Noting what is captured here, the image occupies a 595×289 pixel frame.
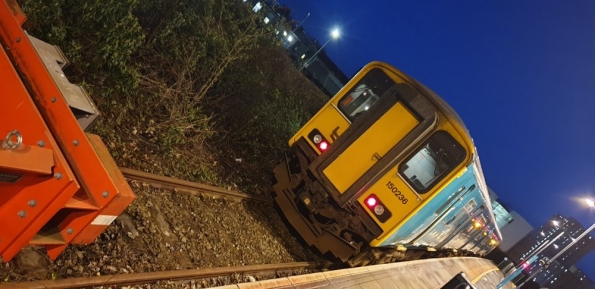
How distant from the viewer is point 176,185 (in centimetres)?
661

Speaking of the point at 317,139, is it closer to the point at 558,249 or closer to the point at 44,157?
the point at 44,157

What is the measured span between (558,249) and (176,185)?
6342 cm

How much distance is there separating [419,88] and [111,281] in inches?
232

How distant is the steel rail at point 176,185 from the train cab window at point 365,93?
269 cm

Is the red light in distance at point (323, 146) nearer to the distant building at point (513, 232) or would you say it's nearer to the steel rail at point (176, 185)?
the steel rail at point (176, 185)

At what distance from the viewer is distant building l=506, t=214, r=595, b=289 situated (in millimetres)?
52844

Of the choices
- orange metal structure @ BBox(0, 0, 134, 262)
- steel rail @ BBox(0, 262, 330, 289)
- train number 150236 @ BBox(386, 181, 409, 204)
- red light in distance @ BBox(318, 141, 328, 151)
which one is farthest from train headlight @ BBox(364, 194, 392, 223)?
orange metal structure @ BBox(0, 0, 134, 262)

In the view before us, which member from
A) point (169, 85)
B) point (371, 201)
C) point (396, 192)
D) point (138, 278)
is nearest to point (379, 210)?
point (371, 201)

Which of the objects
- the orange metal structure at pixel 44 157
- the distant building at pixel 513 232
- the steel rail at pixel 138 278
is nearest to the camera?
the orange metal structure at pixel 44 157

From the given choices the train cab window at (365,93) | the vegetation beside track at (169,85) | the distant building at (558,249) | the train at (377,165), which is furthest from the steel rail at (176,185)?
the distant building at (558,249)

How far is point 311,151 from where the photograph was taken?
8.13m

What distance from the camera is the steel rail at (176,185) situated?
19.3 ft

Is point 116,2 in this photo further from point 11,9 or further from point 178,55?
point 11,9

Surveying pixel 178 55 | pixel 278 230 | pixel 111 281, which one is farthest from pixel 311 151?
pixel 111 281
